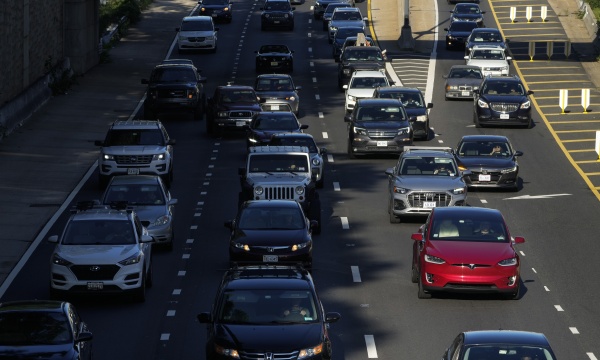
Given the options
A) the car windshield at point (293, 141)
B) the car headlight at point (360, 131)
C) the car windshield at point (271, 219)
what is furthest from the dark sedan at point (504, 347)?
the car headlight at point (360, 131)

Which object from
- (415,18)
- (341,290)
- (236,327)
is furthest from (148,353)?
(415,18)

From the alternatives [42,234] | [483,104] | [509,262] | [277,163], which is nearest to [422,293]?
[509,262]

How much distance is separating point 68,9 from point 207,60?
7.72 meters

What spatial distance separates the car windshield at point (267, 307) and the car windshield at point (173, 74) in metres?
31.1

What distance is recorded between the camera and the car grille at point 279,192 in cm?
Answer: 3353

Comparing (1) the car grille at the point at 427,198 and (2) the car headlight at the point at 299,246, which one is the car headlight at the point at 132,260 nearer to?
(2) the car headlight at the point at 299,246

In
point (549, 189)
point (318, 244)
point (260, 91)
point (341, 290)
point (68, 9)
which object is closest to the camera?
point (341, 290)

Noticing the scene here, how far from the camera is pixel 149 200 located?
31406 mm

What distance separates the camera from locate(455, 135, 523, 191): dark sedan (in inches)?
1492

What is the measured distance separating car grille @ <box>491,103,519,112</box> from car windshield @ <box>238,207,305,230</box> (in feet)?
69.3

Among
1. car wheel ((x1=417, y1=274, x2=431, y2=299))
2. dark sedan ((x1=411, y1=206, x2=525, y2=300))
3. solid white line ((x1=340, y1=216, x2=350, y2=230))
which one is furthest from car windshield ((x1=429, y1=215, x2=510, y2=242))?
solid white line ((x1=340, y1=216, x2=350, y2=230))

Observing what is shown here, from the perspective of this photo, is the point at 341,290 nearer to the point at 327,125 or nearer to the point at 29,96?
the point at 327,125

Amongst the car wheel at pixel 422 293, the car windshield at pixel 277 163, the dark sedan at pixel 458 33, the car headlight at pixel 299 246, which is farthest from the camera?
the dark sedan at pixel 458 33

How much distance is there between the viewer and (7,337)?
1911 cm
